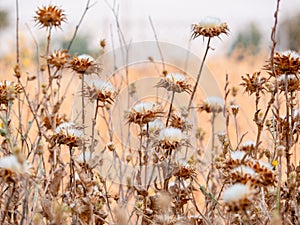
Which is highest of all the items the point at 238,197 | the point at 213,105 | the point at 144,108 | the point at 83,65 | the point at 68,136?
the point at 213,105

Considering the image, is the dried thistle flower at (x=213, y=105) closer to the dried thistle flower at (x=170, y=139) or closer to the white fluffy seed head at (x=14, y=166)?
the dried thistle flower at (x=170, y=139)

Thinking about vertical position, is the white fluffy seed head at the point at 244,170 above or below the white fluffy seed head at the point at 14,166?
above

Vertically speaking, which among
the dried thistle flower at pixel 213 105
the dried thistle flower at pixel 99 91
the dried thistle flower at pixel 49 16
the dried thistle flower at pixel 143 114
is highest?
the dried thistle flower at pixel 213 105

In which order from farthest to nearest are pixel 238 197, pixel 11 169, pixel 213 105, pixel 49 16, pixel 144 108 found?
pixel 213 105 < pixel 49 16 < pixel 144 108 < pixel 11 169 < pixel 238 197

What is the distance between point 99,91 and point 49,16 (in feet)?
1.08

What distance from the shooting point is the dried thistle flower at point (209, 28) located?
48.9 inches

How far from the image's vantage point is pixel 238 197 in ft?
2.35

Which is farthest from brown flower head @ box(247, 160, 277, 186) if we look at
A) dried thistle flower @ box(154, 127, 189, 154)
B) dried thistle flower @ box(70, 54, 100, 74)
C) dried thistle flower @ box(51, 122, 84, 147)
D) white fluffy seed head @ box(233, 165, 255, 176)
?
dried thistle flower @ box(70, 54, 100, 74)

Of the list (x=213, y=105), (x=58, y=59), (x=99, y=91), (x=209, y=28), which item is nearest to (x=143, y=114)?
(x=99, y=91)

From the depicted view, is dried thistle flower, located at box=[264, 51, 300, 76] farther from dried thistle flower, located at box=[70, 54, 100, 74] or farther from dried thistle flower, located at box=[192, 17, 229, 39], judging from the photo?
dried thistle flower, located at box=[70, 54, 100, 74]

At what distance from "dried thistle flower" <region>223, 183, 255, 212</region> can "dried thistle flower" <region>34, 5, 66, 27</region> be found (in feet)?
2.76

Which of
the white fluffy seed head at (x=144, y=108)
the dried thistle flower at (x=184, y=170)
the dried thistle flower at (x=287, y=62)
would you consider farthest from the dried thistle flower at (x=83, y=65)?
the dried thistle flower at (x=287, y=62)

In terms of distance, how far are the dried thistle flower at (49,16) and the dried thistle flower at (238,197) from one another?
0.84 m

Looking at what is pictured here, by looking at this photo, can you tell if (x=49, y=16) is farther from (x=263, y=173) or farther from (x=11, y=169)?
(x=263, y=173)
